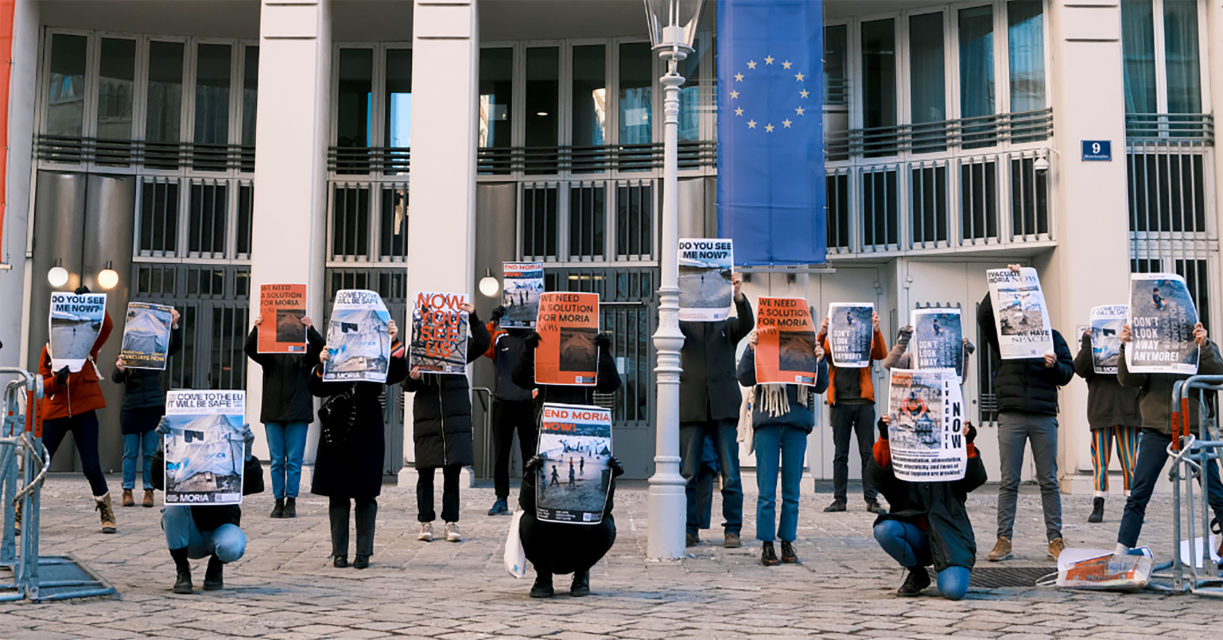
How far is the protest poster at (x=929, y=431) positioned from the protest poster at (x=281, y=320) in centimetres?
625

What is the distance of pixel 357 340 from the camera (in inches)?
344

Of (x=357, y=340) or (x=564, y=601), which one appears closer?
(x=564, y=601)

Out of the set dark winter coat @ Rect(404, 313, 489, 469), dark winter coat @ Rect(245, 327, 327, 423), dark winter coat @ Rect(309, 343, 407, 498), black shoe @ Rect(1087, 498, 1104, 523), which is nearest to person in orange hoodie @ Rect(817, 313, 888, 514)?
black shoe @ Rect(1087, 498, 1104, 523)

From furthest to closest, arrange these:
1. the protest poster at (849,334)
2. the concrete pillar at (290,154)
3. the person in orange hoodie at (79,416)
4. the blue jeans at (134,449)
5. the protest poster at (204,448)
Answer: the concrete pillar at (290,154) < the blue jeans at (134,449) < the protest poster at (849,334) < the person in orange hoodie at (79,416) < the protest poster at (204,448)

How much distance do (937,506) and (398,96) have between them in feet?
44.9

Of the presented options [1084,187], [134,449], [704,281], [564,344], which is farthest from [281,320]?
[1084,187]

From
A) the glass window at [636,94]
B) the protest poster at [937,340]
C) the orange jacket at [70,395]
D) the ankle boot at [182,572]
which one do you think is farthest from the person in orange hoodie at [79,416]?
the glass window at [636,94]

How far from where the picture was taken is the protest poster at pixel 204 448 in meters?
7.27

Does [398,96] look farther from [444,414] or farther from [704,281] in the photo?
[704,281]

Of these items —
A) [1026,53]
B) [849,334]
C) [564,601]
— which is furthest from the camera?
[1026,53]

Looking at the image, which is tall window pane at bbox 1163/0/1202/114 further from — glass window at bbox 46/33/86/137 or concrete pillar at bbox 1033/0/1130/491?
glass window at bbox 46/33/86/137

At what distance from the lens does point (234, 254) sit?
61.0 ft

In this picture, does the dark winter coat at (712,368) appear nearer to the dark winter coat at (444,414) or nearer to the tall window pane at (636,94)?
the dark winter coat at (444,414)

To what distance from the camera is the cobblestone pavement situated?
6070mm
